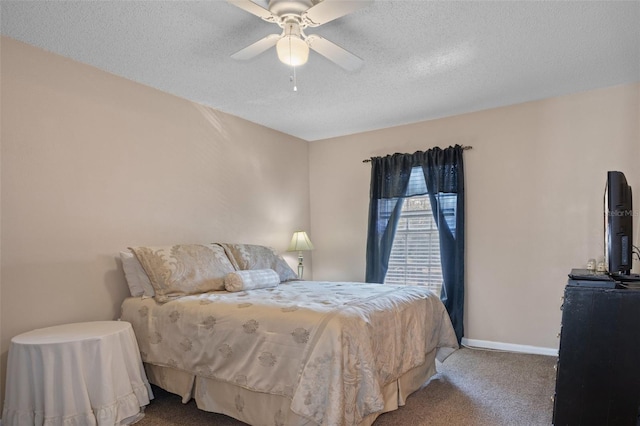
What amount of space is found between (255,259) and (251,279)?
1.56 feet

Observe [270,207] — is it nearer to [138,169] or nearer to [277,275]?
[277,275]

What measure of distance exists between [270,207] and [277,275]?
1.33 metres

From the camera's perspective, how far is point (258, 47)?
2297 mm

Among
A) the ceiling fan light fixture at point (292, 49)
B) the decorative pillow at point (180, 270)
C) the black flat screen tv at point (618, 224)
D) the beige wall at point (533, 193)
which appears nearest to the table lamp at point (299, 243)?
the decorative pillow at point (180, 270)

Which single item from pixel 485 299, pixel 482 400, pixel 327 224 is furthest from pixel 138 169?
pixel 485 299

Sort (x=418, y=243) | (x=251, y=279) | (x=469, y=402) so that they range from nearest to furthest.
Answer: (x=469, y=402) → (x=251, y=279) → (x=418, y=243)

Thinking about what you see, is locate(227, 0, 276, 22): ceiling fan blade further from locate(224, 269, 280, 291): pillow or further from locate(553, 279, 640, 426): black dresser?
locate(553, 279, 640, 426): black dresser

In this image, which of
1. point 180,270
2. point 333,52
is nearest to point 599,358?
point 333,52

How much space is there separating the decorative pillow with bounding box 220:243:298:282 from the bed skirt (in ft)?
3.41

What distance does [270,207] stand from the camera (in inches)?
180

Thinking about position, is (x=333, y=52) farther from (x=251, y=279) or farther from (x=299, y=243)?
(x=299, y=243)

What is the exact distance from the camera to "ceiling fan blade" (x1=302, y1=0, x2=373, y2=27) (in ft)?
6.05

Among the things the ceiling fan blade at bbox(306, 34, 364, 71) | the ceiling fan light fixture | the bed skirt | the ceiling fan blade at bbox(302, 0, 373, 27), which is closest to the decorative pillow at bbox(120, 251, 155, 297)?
the bed skirt

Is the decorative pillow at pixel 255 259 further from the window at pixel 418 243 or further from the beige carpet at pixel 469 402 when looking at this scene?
the window at pixel 418 243
